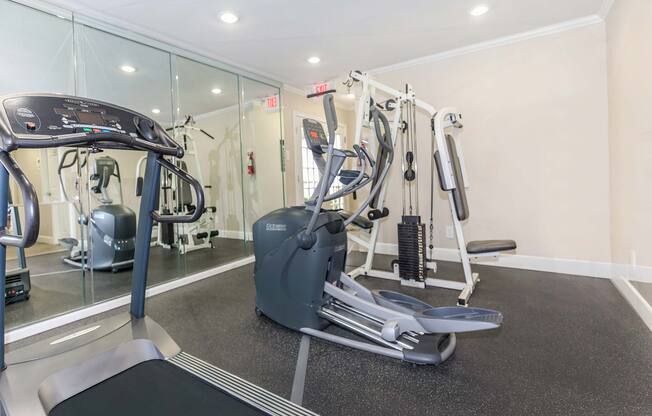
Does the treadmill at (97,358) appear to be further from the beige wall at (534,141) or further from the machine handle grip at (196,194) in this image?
the beige wall at (534,141)

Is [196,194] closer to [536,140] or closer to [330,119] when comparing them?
[330,119]

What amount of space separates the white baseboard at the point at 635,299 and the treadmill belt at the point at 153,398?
2560 millimetres

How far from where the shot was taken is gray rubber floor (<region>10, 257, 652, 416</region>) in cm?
141

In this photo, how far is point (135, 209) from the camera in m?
3.68

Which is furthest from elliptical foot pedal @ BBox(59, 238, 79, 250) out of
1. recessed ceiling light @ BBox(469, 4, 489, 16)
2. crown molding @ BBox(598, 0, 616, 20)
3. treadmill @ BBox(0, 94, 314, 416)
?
crown molding @ BBox(598, 0, 616, 20)

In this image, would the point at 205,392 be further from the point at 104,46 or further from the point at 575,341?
the point at 104,46

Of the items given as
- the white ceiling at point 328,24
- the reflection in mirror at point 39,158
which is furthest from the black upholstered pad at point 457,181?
the reflection in mirror at point 39,158

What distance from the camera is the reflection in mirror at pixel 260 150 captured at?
175 inches

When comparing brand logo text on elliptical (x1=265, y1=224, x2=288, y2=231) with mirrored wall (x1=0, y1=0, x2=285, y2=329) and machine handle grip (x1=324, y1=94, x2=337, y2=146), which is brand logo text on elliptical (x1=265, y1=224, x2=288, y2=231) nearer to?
machine handle grip (x1=324, y1=94, x2=337, y2=146)

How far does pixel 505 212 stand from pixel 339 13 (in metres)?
2.76

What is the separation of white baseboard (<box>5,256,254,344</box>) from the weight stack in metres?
2.16

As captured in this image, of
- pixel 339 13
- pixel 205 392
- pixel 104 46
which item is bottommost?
pixel 205 392

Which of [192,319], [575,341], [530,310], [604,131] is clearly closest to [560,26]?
[604,131]

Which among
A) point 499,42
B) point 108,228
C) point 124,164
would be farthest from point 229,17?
point 499,42
